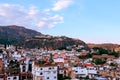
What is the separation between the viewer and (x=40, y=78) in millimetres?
31516

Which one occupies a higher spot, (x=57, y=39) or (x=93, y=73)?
(x=57, y=39)

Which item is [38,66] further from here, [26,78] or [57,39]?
[57,39]

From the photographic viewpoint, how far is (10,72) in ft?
104

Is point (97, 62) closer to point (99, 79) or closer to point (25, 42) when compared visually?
point (99, 79)

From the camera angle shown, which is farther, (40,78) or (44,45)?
(44,45)

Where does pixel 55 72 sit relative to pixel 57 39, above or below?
below

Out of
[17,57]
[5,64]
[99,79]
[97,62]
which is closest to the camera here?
[99,79]

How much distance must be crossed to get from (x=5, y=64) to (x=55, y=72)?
9.23 metres

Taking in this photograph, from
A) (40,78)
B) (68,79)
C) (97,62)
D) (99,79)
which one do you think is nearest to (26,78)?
(40,78)

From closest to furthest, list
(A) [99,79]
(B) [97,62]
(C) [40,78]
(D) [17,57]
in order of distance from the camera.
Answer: (C) [40,78], (A) [99,79], (D) [17,57], (B) [97,62]

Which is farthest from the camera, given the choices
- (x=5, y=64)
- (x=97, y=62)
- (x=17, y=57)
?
(x=97, y=62)

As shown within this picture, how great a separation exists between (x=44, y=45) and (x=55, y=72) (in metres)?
75.0

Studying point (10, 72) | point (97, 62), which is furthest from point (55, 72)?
point (97, 62)

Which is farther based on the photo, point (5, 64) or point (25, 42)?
point (25, 42)
